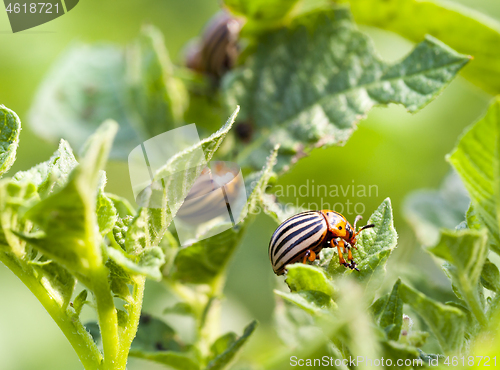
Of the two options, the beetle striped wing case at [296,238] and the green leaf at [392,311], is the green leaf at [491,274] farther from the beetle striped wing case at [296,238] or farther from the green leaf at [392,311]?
the beetle striped wing case at [296,238]

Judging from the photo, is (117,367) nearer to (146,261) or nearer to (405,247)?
(146,261)

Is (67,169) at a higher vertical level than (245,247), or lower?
higher

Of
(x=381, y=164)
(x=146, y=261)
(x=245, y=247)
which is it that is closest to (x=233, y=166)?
(x=146, y=261)

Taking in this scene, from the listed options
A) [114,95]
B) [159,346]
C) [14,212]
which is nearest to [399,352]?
[14,212]

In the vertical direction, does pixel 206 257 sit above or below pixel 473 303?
below

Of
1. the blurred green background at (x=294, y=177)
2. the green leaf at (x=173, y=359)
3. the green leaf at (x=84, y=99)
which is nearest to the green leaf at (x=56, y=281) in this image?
the green leaf at (x=173, y=359)

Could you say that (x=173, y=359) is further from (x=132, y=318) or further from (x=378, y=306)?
(x=378, y=306)
